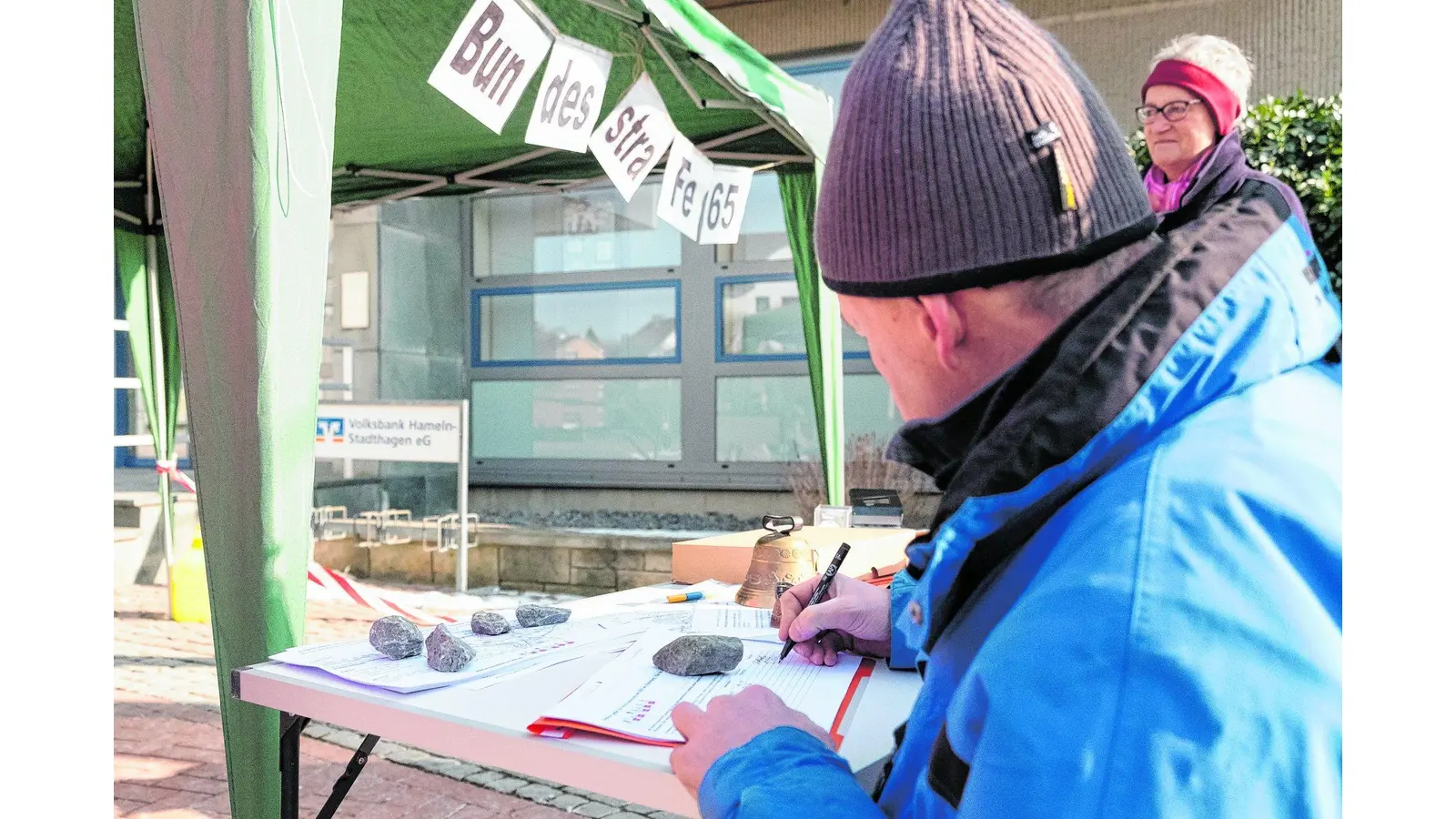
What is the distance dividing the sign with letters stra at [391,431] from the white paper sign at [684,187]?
3.03 meters

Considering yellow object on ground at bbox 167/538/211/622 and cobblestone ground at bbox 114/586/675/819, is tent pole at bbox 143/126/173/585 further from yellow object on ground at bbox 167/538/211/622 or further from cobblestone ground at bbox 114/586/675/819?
cobblestone ground at bbox 114/586/675/819

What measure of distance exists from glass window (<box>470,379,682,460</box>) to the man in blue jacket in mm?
8715

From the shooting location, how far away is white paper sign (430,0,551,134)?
269 cm

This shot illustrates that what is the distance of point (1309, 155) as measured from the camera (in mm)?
5910

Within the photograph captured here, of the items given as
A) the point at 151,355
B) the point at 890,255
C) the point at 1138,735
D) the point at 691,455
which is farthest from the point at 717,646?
the point at 691,455

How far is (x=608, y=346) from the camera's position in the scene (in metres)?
9.97

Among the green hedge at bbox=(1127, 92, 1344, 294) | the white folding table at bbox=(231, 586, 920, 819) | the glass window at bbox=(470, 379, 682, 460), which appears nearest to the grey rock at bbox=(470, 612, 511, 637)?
the white folding table at bbox=(231, 586, 920, 819)

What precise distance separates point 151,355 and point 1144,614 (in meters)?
6.91

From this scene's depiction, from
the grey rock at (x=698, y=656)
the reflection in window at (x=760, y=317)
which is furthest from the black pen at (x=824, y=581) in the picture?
the reflection in window at (x=760, y=317)

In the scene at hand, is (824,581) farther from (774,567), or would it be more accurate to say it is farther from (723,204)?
(723,204)

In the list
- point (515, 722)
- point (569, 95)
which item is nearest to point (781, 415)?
point (569, 95)

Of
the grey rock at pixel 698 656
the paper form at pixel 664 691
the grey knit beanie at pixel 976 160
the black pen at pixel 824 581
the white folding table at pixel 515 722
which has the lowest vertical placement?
the white folding table at pixel 515 722

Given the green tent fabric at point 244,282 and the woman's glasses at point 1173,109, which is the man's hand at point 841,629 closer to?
the green tent fabric at point 244,282

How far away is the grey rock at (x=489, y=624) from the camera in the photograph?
1952 mm
